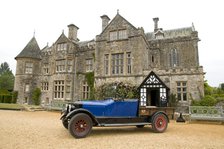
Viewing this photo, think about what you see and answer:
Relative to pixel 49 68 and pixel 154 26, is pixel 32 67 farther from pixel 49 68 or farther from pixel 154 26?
pixel 154 26

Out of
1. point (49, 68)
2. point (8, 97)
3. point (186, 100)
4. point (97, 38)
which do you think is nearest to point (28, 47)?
point (49, 68)

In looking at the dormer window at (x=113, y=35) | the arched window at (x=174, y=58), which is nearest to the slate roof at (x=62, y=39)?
the dormer window at (x=113, y=35)

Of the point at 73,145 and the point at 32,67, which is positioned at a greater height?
the point at 32,67

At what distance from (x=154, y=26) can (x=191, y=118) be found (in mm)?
15938

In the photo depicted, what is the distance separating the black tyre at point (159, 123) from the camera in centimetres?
823

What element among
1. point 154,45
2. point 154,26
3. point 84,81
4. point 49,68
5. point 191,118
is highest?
point 154,26

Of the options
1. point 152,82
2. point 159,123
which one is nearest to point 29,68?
point 152,82

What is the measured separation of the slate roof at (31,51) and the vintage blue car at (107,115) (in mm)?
22007

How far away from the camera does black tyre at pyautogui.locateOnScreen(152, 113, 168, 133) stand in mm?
8227

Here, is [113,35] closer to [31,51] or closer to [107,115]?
[107,115]

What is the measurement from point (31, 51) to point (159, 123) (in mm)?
24866

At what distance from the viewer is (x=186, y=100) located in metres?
15.8

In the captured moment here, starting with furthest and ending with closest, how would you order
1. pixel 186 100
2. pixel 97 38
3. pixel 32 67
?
pixel 32 67
pixel 97 38
pixel 186 100

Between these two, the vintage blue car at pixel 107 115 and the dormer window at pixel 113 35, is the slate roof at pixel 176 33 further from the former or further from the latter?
the vintage blue car at pixel 107 115
